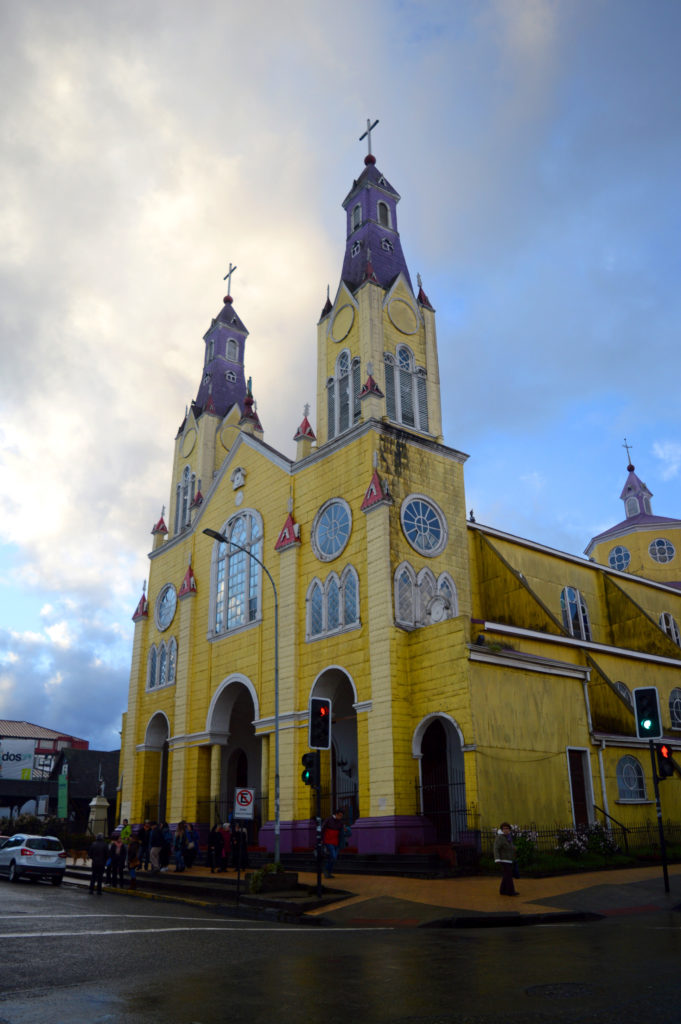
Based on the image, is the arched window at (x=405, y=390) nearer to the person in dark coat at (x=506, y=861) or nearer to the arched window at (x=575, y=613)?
the arched window at (x=575, y=613)

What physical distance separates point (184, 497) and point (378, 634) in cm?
1941

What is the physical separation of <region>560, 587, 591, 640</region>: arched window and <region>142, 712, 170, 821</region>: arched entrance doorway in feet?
59.6

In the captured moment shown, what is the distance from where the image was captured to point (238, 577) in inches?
A: 1303

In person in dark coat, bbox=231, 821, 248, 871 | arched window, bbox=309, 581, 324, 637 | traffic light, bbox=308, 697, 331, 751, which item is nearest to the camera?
traffic light, bbox=308, 697, 331, 751

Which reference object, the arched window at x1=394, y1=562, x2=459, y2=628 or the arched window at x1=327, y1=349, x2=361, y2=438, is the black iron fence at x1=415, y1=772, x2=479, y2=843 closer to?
the arched window at x1=394, y1=562, x2=459, y2=628

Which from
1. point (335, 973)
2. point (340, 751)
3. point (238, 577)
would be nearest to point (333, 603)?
point (340, 751)

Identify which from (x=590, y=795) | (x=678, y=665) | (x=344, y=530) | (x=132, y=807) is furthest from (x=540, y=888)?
(x=132, y=807)

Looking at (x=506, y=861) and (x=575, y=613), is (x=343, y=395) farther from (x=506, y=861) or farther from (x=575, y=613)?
(x=506, y=861)

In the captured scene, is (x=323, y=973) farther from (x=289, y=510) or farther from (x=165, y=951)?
(x=289, y=510)

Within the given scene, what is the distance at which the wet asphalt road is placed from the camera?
6.62m

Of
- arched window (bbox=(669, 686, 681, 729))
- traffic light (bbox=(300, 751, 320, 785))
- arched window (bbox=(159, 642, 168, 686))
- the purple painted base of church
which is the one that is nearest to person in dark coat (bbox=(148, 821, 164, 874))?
the purple painted base of church

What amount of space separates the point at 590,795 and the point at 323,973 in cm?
1769

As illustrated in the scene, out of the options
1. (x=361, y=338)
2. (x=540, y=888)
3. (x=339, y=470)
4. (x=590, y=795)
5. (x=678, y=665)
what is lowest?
(x=540, y=888)

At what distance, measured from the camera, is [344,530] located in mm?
27266
